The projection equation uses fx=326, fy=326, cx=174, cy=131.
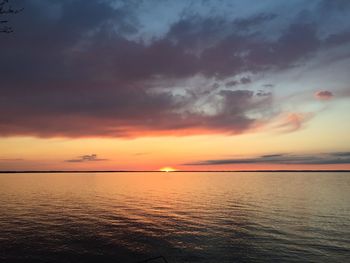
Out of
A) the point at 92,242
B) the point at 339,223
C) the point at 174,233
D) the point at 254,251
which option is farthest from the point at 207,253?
the point at 339,223

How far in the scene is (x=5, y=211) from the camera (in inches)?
3076

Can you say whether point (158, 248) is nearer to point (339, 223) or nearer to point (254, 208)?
point (339, 223)

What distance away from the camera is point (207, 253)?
43031 mm

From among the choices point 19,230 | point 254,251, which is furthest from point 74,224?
point 254,251

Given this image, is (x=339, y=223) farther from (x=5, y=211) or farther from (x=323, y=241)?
(x=5, y=211)

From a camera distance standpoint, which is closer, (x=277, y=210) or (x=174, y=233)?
(x=174, y=233)

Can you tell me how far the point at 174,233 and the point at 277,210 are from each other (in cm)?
3867

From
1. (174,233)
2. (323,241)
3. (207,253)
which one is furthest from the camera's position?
(174,233)

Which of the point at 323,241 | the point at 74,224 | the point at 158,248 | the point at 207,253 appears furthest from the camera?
the point at 74,224

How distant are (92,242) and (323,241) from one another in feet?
115

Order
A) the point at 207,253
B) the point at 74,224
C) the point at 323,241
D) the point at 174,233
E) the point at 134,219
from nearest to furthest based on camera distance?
the point at 207,253
the point at 323,241
the point at 174,233
the point at 74,224
the point at 134,219

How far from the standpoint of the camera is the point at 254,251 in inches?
1743

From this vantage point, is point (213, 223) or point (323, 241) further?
point (213, 223)

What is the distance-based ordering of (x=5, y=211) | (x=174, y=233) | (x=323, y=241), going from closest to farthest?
1. (x=323, y=241)
2. (x=174, y=233)
3. (x=5, y=211)
